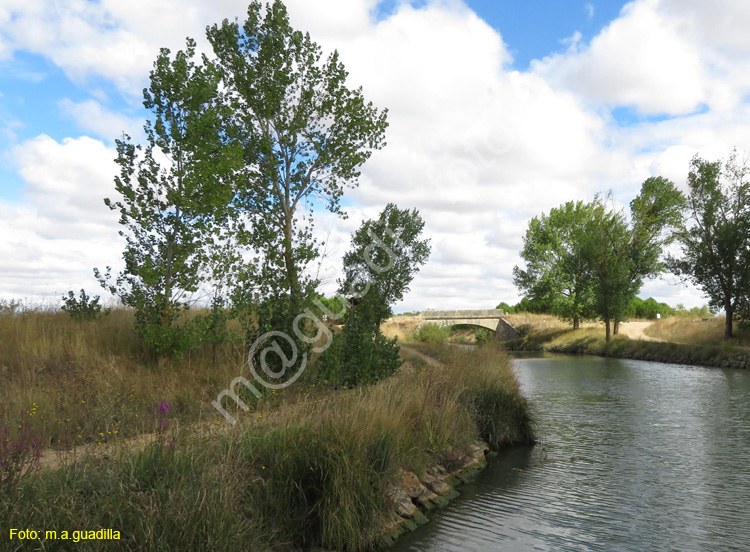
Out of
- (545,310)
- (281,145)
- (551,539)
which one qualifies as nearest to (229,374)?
(551,539)

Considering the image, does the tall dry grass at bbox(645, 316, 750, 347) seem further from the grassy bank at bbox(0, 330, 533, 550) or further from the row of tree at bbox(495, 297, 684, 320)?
the grassy bank at bbox(0, 330, 533, 550)

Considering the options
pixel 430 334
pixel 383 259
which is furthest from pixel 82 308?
pixel 430 334

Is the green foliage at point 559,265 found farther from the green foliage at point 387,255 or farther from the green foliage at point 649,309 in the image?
the green foliage at point 387,255

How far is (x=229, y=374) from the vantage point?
10.7 metres

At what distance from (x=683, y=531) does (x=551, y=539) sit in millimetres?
1906

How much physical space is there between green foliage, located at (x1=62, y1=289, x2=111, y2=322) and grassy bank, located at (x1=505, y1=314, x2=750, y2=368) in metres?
31.8

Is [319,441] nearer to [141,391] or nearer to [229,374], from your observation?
[141,391]

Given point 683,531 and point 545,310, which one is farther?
point 545,310

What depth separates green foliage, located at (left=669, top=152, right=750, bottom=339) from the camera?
113ft

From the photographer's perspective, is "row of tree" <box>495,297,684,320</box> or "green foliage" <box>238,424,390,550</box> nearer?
"green foliage" <box>238,424,390,550</box>

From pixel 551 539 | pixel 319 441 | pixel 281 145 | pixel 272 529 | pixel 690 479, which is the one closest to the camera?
pixel 272 529

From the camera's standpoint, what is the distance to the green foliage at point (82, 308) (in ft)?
40.9

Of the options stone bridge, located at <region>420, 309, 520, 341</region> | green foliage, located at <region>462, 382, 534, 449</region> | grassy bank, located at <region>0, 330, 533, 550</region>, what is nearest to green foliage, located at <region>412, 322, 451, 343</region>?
green foliage, located at <region>462, 382, 534, 449</region>

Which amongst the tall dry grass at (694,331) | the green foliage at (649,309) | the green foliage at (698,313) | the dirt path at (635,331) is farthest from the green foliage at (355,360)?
the green foliage at (649,309)
